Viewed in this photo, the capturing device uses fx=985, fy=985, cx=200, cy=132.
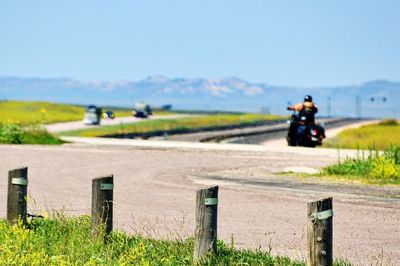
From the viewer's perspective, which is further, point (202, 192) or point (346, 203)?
point (346, 203)

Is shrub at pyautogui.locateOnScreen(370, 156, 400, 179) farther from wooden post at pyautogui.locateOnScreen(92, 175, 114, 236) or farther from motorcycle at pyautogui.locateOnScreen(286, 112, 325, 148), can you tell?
wooden post at pyautogui.locateOnScreen(92, 175, 114, 236)

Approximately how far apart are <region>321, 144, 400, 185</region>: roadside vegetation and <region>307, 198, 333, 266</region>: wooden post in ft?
46.3

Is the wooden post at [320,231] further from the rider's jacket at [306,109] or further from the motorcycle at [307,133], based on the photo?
the motorcycle at [307,133]

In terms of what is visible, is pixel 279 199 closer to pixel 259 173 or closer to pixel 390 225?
pixel 390 225

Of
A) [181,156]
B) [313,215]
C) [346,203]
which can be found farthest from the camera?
[181,156]

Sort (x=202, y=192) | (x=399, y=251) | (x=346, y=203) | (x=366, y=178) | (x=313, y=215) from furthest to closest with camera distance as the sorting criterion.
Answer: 1. (x=366, y=178)
2. (x=346, y=203)
3. (x=399, y=251)
4. (x=202, y=192)
5. (x=313, y=215)

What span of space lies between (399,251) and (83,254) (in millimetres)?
4490

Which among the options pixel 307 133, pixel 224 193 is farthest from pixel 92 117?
pixel 224 193

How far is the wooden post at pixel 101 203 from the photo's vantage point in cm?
1268

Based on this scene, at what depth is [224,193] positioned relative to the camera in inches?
827

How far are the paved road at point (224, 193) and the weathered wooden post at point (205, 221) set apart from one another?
110cm

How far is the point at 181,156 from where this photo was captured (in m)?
32.0

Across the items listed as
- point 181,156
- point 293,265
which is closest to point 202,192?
point 293,265

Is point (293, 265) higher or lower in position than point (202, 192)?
lower
